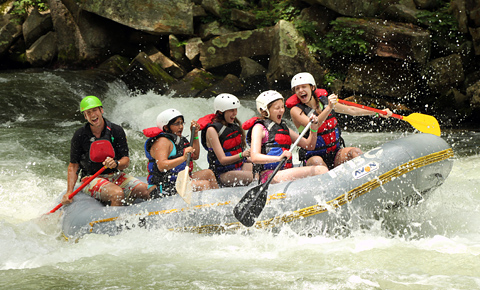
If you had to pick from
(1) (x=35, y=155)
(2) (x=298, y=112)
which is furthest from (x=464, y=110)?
(1) (x=35, y=155)

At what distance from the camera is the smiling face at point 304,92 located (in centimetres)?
437

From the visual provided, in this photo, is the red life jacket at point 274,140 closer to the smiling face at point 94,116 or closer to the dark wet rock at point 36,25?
the smiling face at point 94,116

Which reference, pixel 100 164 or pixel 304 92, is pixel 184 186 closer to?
pixel 100 164

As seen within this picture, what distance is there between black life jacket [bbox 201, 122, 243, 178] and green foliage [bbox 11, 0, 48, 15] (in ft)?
32.8

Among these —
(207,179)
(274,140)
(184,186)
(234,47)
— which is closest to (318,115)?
(274,140)

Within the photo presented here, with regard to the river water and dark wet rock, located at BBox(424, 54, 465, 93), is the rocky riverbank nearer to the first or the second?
dark wet rock, located at BBox(424, 54, 465, 93)

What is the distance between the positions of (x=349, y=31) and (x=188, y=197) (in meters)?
6.89

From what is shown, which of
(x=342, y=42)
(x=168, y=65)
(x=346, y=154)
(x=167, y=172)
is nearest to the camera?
(x=167, y=172)

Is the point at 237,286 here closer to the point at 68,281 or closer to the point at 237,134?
the point at 68,281

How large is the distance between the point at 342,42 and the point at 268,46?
1777mm

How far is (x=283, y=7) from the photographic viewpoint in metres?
11.2

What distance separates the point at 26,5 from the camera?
12758 mm

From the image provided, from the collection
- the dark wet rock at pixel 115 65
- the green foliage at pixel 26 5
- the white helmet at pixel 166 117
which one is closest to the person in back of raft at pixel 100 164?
the white helmet at pixel 166 117

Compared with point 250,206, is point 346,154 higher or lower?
higher
